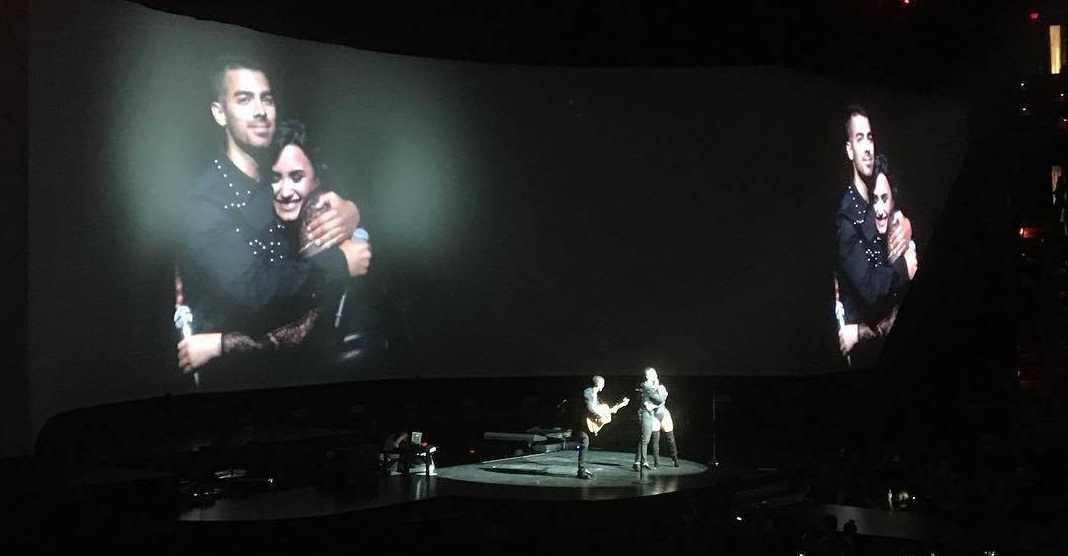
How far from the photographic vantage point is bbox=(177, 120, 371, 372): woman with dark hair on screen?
42.7 ft

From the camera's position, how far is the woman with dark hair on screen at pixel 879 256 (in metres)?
17.3

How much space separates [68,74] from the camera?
35.3 ft

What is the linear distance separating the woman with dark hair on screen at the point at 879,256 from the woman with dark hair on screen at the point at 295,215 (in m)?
7.48

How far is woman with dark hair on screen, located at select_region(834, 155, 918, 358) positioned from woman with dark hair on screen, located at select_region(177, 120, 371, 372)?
748cm

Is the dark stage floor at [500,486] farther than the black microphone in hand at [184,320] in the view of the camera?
No

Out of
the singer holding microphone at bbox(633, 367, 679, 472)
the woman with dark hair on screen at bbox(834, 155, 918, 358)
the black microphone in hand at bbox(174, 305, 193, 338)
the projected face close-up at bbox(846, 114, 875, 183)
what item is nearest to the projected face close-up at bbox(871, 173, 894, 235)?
the woman with dark hair on screen at bbox(834, 155, 918, 358)

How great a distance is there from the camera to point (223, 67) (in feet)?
40.8

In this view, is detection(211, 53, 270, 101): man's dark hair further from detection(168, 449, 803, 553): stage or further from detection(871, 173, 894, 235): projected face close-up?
detection(871, 173, 894, 235): projected face close-up

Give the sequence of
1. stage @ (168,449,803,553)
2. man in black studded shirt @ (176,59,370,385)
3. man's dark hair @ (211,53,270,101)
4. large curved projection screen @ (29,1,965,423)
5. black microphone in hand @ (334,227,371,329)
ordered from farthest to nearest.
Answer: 1. large curved projection screen @ (29,1,965,423)
2. black microphone in hand @ (334,227,371,329)
3. man's dark hair @ (211,53,270,101)
4. man in black studded shirt @ (176,59,370,385)
5. stage @ (168,449,803,553)

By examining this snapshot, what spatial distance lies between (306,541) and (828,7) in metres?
10.4

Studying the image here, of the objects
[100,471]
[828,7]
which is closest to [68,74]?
[100,471]

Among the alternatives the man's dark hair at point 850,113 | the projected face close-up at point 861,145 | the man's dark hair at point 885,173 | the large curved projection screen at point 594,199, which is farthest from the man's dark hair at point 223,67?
the man's dark hair at point 885,173

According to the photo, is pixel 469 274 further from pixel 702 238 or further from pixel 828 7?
pixel 828 7

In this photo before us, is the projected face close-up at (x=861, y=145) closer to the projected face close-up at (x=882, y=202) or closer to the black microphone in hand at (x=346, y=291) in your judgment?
the projected face close-up at (x=882, y=202)
